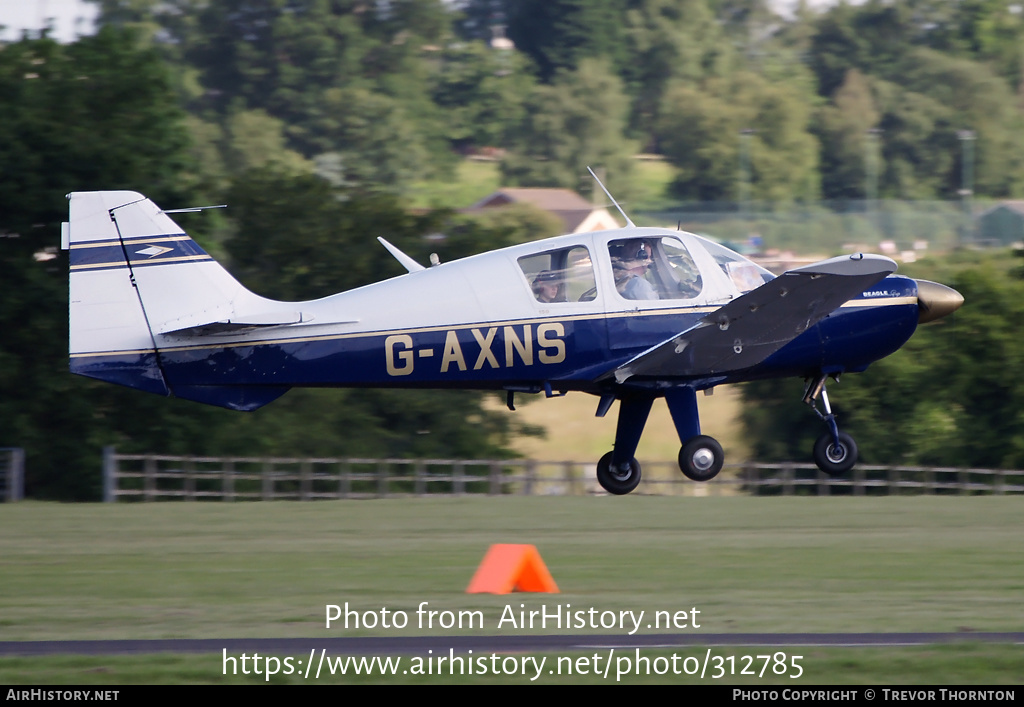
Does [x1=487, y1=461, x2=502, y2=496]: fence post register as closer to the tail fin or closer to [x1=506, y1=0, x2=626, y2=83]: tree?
the tail fin

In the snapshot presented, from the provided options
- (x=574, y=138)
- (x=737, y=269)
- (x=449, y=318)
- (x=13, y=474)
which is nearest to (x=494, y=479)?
(x=13, y=474)

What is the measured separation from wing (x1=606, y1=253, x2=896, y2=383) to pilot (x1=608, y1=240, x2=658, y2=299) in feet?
1.81

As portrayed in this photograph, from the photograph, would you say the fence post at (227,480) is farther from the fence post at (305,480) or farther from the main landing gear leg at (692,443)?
the main landing gear leg at (692,443)

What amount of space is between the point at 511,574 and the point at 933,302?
18.2ft

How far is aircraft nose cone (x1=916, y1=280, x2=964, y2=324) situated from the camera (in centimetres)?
1468

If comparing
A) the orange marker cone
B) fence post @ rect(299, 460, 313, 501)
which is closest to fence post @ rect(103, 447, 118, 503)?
fence post @ rect(299, 460, 313, 501)

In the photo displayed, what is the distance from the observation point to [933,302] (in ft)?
48.2

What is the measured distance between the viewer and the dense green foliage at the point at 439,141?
102 ft

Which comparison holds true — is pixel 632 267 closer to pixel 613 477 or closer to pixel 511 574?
pixel 613 477

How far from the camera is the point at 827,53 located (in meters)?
111

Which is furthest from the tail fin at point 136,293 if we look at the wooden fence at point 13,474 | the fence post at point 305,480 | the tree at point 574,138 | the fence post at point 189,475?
the tree at point 574,138

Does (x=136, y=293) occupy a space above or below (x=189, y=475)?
above

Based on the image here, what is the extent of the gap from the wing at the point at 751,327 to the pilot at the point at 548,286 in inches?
37.6

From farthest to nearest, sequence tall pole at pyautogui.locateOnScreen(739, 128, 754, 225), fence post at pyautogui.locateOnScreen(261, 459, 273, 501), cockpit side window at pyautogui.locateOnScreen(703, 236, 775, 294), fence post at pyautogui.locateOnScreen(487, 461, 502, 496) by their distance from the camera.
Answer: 1. tall pole at pyautogui.locateOnScreen(739, 128, 754, 225)
2. fence post at pyautogui.locateOnScreen(487, 461, 502, 496)
3. fence post at pyautogui.locateOnScreen(261, 459, 273, 501)
4. cockpit side window at pyautogui.locateOnScreen(703, 236, 775, 294)
